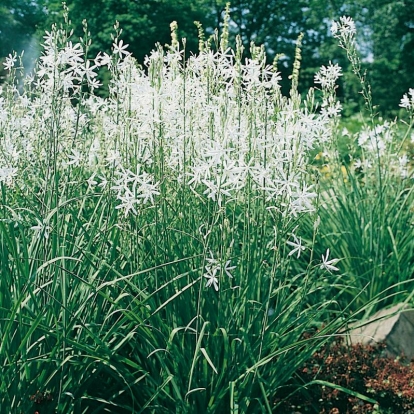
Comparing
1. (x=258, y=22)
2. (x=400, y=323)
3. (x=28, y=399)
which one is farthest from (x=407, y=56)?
(x=28, y=399)

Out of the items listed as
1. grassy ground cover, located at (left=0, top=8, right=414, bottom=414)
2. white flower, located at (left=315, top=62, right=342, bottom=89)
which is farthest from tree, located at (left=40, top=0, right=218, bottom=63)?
grassy ground cover, located at (left=0, top=8, right=414, bottom=414)

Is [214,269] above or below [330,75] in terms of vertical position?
below

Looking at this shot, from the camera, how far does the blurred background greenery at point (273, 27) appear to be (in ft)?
93.4

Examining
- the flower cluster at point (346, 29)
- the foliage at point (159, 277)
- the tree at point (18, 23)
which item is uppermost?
the tree at point (18, 23)

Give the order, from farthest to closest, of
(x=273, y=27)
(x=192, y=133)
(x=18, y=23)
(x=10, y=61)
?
(x=273, y=27) < (x=18, y=23) < (x=10, y=61) < (x=192, y=133)

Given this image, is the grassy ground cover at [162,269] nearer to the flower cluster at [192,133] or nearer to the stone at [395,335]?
→ the flower cluster at [192,133]

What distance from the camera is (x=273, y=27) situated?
35875mm

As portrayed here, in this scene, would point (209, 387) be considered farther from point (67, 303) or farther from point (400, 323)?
point (400, 323)

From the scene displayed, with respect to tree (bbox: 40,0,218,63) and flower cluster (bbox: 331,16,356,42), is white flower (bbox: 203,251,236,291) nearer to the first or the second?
flower cluster (bbox: 331,16,356,42)

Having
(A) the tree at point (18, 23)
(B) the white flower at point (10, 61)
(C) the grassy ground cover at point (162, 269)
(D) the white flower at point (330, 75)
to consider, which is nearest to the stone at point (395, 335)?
(C) the grassy ground cover at point (162, 269)

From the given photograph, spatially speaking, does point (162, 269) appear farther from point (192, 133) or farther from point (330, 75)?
point (330, 75)

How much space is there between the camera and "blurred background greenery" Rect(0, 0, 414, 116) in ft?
93.4

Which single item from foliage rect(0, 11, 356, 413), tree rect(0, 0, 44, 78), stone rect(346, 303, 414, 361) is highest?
tree rect(0, 0, 44, 78)

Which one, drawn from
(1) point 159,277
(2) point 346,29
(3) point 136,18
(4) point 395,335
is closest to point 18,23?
(3) point 136,18
